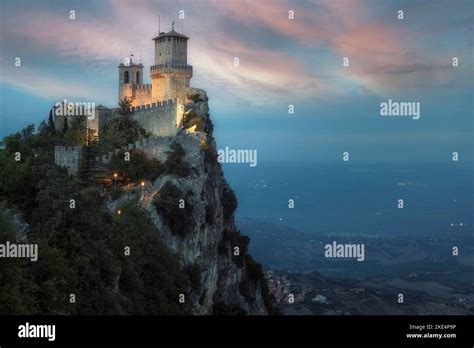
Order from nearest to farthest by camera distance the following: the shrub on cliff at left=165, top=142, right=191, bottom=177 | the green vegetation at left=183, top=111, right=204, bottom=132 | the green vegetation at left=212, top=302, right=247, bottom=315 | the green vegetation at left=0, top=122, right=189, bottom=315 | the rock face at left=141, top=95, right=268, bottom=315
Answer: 1. the green vegetation at left=0, top=122, right=189, bottom=315
2. the rock face at left=141, top=95, right=268, bottom=315
3. the shrub on cliff at left=165, top=142, right=191, bottom=177
4. the green vegetation at left=212, top=302, right=247, bottom=315
5. the green vegetation at left=183, top=111, right=204, bottom=132

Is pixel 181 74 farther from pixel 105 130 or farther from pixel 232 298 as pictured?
pixel 232 298

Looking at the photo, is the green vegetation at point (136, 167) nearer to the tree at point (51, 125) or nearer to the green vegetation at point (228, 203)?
the green vegetation at point (228, 203)

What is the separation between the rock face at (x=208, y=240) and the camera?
25.8m

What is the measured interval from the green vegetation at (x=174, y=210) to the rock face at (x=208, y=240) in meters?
0.10

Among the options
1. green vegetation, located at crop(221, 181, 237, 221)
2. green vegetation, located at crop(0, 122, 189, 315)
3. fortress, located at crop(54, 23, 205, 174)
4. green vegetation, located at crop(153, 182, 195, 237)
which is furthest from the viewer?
fortress, located at crop(54, 23, 205, 174)

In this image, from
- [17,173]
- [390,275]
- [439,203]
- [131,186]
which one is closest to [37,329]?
[17,173]

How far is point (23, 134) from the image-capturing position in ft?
106

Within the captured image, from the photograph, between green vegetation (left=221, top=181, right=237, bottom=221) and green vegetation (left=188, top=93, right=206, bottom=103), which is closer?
green vegetation (left=221, top=181, right=237, bottom=221)

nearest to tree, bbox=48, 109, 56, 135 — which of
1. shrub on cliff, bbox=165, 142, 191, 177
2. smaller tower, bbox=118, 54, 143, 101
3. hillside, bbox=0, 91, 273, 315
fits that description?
hillside, bbox=0, 91, 273, 315

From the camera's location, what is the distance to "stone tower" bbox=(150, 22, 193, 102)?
37.1m

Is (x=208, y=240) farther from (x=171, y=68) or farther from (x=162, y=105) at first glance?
(x=171, y=68)

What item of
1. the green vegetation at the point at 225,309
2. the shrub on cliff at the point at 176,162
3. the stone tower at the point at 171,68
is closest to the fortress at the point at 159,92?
the stone tower at the point at 171,68

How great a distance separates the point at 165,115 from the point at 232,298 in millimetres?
10549

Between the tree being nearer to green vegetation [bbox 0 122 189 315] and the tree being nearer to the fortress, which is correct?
the fortress
